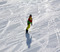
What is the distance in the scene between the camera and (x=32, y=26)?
10.7 meters

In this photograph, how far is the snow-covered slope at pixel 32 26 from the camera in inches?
346

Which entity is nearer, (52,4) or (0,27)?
(0,27)

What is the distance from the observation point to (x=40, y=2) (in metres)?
14.0

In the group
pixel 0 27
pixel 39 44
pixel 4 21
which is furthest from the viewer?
pixel 4 21

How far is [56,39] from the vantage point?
930 centimetres

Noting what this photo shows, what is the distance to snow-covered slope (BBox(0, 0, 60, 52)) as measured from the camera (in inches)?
346

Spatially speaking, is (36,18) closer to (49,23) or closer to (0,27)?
(49,23)

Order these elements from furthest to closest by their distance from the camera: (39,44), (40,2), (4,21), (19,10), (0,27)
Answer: (40,2), (19,10), (4,21), (0,27), (39,44)

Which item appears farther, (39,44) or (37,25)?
(37,25)

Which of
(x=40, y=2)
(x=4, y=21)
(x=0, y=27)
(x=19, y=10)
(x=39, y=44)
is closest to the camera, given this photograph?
(x=39, y=44)

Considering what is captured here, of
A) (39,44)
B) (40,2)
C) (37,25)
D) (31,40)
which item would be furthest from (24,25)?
(40,2)

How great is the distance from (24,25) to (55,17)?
10.8 ft

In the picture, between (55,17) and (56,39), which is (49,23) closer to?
(55,17)

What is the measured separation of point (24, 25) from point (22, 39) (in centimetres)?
182
